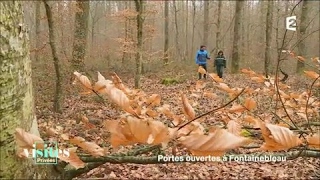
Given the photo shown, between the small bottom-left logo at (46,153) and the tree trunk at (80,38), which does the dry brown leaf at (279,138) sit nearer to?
the small bottom-left logo at (46,153)

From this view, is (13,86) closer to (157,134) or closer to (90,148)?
(90,148)

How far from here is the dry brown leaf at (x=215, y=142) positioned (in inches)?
23.2

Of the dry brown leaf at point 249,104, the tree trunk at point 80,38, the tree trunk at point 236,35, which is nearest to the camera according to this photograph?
the dry brown leaf at point 249,104

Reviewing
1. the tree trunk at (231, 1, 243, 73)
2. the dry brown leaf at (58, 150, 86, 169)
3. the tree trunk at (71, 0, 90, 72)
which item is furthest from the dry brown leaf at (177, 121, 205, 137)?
the tree trunk at (231, 1, 243, 73)

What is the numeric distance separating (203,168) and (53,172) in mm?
2985

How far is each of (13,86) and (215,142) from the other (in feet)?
1.97

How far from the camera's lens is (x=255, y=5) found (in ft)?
113

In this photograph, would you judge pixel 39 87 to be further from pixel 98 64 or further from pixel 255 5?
pixel 255 5

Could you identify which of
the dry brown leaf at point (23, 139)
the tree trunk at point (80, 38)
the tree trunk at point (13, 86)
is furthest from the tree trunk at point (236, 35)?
the dry brown leaf at point (23, 139)

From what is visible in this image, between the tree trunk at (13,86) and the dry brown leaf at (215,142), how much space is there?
1.74 ft

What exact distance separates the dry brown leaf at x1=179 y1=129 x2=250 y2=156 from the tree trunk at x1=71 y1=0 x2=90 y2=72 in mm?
8958

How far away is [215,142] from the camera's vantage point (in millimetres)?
594

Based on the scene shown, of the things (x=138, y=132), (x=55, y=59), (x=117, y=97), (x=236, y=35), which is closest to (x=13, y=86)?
(x=117, y=97)

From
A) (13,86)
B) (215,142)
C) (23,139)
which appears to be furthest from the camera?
(13,86)
